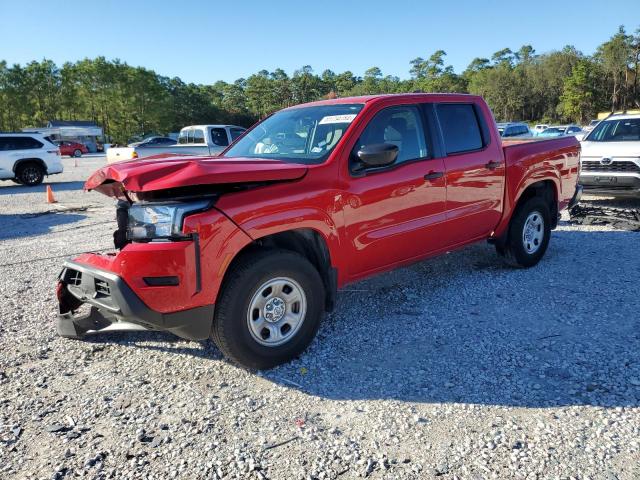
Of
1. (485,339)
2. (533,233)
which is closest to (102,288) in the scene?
(485,339)

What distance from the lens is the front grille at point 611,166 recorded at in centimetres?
842

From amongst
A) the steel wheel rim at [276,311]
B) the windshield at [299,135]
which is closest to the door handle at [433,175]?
the windshield at [299,135]

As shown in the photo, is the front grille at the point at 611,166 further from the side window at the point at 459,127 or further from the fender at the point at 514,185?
the side window at the point at 459,127

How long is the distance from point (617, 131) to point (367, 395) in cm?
899

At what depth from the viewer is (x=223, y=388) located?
10.4 feet

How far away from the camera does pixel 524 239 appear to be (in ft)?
17.9

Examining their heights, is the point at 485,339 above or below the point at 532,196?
below

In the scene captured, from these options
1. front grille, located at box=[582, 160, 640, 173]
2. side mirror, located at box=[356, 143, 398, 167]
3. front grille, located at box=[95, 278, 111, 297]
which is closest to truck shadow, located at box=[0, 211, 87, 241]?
front grille, located at box=[95, 278, 111, 297]

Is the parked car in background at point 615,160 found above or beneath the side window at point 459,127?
beneath

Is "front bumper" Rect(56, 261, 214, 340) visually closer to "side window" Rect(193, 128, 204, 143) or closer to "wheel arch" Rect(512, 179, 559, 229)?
"wheel arch" Rect(512, 179, 559, 229)

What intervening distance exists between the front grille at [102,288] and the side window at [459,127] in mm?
3079

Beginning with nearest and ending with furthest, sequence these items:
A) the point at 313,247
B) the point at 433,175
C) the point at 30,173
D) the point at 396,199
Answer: the point at 313,247 < the point at 396,199 < the point at 433,175 < the point at 30,173

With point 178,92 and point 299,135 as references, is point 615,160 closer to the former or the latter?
point 299,135

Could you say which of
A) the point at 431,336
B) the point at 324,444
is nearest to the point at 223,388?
the point at 324,444
